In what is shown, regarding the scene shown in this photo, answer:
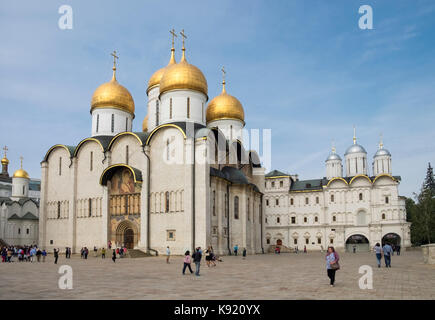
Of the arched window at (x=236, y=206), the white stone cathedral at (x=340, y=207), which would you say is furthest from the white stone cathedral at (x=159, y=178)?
the white stone cathedral at (x=340, y=207)

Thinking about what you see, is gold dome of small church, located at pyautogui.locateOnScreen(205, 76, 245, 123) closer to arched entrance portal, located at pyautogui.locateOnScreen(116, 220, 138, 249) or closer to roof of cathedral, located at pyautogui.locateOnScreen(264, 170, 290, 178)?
arched entrance portal, located at pyautogui.locateOnScreen(116, 220, 138, 249)

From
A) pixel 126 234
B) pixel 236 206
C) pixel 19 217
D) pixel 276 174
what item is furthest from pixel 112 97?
pixel 276 174

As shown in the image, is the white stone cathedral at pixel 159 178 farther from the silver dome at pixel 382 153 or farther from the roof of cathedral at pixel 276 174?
the silver dome at pixel 382 153

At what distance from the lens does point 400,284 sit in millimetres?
11828

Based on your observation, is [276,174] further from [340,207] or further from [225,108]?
[225,108]

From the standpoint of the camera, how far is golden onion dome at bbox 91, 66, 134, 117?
39562 mm

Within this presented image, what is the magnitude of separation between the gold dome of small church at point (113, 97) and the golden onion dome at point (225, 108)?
27.2 ft

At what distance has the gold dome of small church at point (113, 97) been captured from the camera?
39562 millimetres

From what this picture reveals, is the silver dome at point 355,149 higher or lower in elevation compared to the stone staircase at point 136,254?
higher

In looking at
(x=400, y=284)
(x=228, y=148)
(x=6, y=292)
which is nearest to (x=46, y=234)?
(x=228, y=148)

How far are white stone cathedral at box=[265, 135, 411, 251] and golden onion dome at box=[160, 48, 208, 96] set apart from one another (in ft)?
90.0

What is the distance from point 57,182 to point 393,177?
40.0 m
